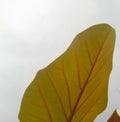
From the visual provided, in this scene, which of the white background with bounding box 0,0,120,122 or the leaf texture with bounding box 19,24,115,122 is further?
the white background with bounding box 0,0,120,122

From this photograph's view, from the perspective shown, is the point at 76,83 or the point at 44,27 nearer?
the point at 76,83

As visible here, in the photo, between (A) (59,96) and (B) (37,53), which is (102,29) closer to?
(A) (59,96)

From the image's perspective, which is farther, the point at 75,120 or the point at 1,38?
the point at 1,38

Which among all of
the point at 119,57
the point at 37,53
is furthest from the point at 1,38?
the point at 119,57

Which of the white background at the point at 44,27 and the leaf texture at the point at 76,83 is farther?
the white background at the point at 44,27
